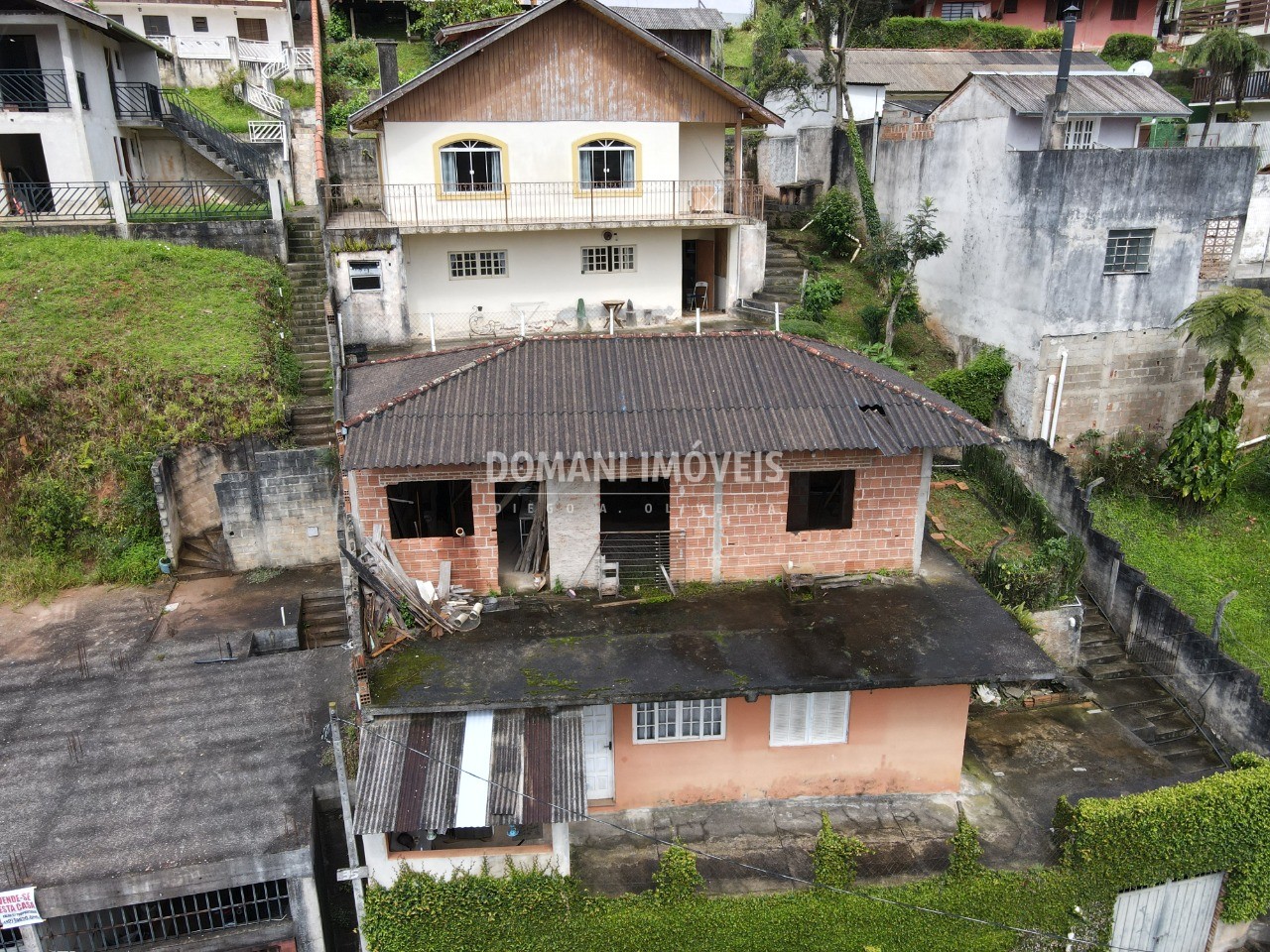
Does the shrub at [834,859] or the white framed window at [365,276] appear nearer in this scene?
the shrub at [834,859]

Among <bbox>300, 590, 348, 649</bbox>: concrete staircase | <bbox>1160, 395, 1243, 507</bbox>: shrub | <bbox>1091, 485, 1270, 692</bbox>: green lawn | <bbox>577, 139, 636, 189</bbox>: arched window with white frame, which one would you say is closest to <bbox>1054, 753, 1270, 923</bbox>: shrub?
<bbox>1091, 485, 1270, 692</bbox>: green lawn

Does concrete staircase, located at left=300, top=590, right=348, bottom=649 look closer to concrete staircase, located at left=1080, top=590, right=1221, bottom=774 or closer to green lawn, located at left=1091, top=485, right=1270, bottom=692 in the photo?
concrete staircase, located at left=1080, top=590, right=1221, bottom=774

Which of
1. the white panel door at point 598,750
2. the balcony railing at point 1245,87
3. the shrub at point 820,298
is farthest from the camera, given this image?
Answer: the balcony railing at point 1245,87

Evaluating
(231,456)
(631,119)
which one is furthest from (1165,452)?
(231,456)

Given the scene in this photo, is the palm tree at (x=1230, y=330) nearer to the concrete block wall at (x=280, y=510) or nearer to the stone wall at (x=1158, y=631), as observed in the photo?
the stone wall at (x=1158, y=631)

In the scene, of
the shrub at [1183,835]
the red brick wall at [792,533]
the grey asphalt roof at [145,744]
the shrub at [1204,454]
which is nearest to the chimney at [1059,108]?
the shrub at [1204,454]

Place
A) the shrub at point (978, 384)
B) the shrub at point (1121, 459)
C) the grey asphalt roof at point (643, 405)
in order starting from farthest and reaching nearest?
the shrub at point (978, 384), the shrub at point (1121, 459), the grey asphalt roof at point (643, 405)

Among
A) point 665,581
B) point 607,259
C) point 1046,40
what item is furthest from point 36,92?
point 1046,40
